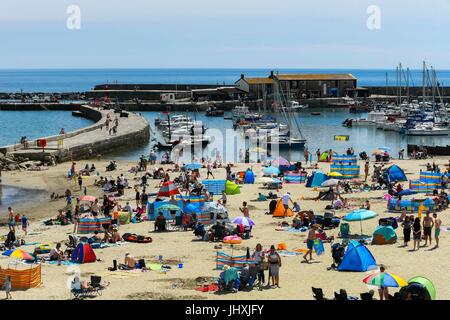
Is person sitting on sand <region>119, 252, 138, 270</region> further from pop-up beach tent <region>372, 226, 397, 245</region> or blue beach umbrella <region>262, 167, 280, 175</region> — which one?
blue beach umbrella <region>262, 167, 280, 175</region>

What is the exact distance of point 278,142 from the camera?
57250mm

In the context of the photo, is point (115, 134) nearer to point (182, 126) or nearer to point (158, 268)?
point (182, 126)

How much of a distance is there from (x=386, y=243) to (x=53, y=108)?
9334 centimetres

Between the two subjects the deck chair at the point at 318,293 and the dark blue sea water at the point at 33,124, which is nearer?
the deck chair at the point at 318,293

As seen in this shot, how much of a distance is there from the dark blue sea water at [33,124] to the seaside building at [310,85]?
79.2 feet

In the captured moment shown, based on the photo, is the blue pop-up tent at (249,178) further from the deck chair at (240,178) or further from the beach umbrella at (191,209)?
the beach umbrella at (191,209)

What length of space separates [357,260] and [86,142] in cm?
3700

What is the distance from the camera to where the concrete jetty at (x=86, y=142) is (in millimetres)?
47719

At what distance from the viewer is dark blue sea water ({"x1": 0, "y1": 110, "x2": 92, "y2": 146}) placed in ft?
246

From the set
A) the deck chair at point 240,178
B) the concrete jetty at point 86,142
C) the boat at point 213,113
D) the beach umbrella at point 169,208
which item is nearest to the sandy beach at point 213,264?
the beach umbrella at point 169,208

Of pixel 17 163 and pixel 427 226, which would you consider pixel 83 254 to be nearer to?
pixel 427 226

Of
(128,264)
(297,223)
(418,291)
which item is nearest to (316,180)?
(297,223)
